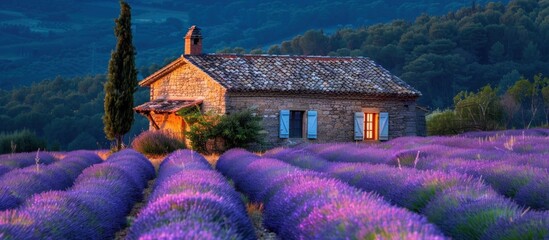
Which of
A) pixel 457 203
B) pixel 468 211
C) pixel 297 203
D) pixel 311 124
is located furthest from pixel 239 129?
pixel 468 211

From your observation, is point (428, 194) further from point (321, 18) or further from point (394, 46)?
point (321, 18)

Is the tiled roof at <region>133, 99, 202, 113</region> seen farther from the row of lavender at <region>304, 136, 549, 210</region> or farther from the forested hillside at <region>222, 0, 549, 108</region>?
the forested hillside at <region>222, 0, 549, 108</region>

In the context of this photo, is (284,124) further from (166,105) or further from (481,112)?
(481,112)

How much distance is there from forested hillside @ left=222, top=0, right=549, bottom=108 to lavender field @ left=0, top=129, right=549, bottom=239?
4129cm

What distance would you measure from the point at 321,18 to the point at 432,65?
4589 cm

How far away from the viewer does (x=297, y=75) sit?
2214 cm

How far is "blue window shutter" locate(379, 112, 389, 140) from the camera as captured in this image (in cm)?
2195

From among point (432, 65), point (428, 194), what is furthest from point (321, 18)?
point (428, 194)

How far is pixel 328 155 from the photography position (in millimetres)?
13477

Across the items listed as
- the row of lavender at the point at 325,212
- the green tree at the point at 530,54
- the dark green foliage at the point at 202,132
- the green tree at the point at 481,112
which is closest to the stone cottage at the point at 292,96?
the dark green foliage at the point at 202,132

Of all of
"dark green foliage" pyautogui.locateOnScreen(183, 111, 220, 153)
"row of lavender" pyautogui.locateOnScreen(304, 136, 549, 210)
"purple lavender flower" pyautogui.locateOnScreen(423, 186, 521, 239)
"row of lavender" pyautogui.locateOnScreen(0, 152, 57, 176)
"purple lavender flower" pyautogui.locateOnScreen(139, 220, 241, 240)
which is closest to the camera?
"purple lavender flower" pyautogui.locateOnScreen(139, 220, 241, 240)

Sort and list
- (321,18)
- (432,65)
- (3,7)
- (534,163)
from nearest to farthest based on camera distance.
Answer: (534,163), (432,65), (3,7), (321,18)

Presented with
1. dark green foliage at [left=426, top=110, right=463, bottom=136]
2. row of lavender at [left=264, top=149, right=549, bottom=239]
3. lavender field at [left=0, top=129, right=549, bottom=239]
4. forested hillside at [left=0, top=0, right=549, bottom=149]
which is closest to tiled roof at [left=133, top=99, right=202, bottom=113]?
dark green foliage at [left=426, top=110, right=463, bottom=136]

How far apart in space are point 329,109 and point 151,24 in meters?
68.5
